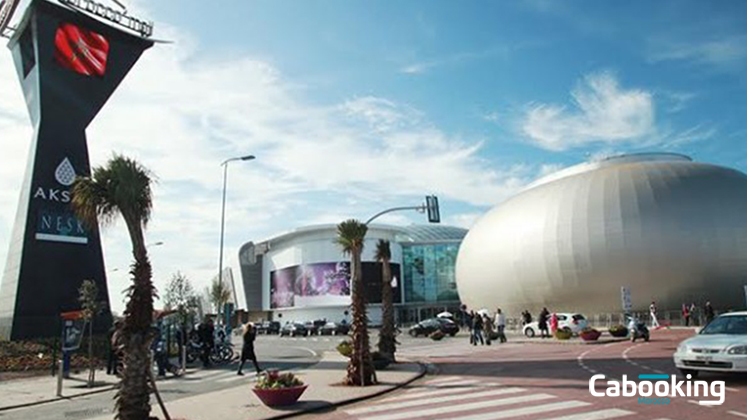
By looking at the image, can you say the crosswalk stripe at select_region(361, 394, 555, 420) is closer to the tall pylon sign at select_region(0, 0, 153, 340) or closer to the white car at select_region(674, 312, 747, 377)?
the white car at select_region(674, 312, 747, 377)

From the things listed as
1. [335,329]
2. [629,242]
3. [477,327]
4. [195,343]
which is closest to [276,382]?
[195,343]

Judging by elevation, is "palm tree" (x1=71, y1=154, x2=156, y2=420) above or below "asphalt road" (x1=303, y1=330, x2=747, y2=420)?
above

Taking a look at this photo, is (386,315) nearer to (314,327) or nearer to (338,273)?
(314,327)

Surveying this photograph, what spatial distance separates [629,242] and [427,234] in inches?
2244

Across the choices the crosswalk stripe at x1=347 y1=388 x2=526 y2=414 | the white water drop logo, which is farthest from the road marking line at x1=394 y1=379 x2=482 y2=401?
the white water drop logo

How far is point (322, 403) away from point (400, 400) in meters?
1.75

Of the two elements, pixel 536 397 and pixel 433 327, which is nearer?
pixel 536 397

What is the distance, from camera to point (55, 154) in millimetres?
34000

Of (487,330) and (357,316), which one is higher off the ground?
(357,316)

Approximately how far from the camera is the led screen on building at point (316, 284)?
320ft

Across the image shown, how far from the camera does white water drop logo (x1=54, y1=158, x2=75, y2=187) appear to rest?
112 ft

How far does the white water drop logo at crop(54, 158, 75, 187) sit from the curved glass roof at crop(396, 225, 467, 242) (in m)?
77.3

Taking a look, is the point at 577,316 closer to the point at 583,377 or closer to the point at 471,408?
the point at 583,377

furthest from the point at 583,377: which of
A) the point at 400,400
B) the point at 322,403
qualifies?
the point at 322,403
